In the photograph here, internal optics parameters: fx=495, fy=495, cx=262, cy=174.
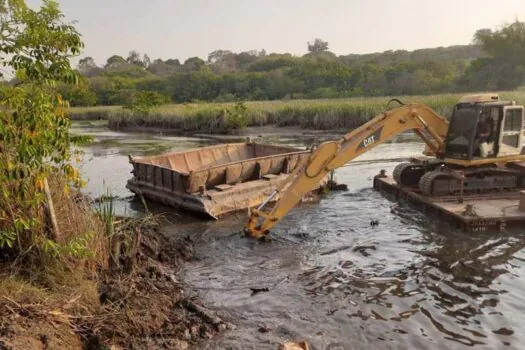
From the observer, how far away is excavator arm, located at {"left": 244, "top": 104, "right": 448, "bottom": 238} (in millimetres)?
9211

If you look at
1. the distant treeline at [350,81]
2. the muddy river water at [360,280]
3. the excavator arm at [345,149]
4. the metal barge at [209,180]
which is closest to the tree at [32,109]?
the muddy river water at [360,280]

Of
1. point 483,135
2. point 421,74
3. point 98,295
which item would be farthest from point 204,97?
point 98,295

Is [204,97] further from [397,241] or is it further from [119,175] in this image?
[397,241]

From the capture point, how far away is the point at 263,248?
30.0 ft

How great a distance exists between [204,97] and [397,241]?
62476 millimetres

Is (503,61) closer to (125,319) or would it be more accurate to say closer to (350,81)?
(350,81)

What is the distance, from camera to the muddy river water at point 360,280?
5.98m

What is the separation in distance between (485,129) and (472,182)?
1.25 metres

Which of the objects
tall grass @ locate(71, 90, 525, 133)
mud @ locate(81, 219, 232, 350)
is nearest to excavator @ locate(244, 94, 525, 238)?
mud @ locate(81, 219, 232, 350)

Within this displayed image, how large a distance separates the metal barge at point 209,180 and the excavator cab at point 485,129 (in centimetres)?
353

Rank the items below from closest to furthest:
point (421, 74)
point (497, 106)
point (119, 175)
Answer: point (497, 106) → point (119, 175) → point (421, 74)

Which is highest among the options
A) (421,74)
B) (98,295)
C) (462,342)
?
(421,74)

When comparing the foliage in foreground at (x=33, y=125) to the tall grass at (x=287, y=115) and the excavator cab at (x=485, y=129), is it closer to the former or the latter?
the excavator cab at (x=485, y=129)

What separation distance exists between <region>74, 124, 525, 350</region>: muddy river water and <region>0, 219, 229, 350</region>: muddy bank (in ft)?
1.17
